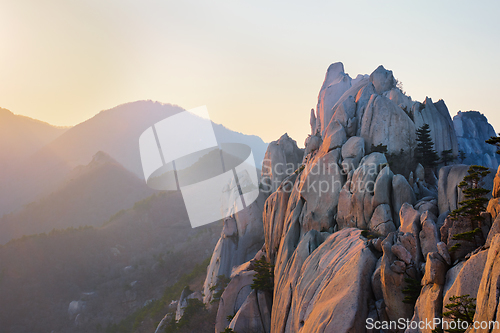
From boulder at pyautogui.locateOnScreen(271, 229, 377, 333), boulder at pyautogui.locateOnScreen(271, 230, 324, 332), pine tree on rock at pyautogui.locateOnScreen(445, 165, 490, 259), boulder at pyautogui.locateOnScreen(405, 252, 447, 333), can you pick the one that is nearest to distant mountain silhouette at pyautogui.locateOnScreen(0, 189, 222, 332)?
boulder at pyautogui.locateOnScreen(271, 230, 324, 332)

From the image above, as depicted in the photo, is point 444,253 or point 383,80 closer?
point 444,253

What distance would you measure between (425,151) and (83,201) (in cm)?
12793

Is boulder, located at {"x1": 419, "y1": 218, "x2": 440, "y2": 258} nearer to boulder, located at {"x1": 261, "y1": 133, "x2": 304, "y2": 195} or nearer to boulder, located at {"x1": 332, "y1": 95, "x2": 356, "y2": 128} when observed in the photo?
boulder, located at {"x1": 332, "y1": 95, "x2": 356, "y2": 128}

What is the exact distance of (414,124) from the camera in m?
32.9

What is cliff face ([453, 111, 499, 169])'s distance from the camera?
53156 millimetres

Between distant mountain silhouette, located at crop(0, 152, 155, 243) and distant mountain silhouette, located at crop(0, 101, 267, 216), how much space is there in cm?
1159

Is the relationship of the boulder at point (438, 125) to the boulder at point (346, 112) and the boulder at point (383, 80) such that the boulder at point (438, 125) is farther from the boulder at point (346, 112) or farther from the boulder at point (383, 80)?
the boulder at point (346, 112)

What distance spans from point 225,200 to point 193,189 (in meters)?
55.5

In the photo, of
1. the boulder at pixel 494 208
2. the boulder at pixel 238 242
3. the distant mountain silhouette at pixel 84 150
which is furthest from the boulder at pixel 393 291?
the distant mountain silhouette at pixel 84 150

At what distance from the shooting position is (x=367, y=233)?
894 inches

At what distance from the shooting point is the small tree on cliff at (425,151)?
30.1m

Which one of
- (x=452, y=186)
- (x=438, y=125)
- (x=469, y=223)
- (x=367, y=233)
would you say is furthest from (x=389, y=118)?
(x=469, y=223)

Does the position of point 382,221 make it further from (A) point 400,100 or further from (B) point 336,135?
(A) point 400,100

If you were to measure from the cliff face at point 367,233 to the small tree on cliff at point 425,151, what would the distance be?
84 cm
